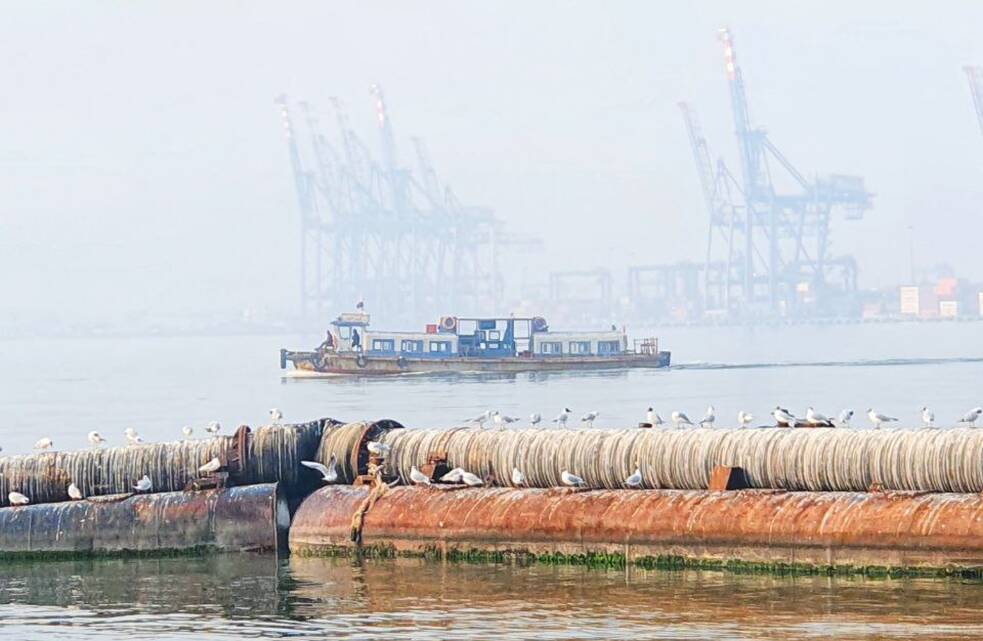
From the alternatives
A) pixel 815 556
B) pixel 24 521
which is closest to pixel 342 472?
pixel 24 521

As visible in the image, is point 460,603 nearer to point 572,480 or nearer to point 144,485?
point 572,480

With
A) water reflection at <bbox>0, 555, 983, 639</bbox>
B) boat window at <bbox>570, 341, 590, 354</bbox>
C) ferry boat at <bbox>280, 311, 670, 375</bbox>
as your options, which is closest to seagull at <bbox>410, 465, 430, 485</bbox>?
water reflection at <bbox>0, 555, 983, 639</bbox>

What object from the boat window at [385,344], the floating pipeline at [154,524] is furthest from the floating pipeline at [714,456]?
the boat window at [385,344]

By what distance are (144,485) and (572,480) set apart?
6.61 m

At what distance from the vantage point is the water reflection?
2108cm

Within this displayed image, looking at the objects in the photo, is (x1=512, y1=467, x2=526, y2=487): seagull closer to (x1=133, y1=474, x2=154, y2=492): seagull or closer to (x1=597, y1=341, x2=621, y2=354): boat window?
(x1=133, y1=474, x2=154, y2=492): seagull

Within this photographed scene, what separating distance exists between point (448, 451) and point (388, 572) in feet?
9.96

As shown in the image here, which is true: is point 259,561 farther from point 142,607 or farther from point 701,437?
point 701,437

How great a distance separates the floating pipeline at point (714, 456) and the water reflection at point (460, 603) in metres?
1.77

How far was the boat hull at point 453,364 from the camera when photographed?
113m

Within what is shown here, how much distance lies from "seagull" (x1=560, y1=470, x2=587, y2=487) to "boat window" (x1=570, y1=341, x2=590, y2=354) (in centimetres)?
9047

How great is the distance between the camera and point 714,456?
25750 millimetres

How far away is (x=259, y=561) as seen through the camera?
89.6ft

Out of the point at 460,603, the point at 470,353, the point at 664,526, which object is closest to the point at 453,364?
the point at 470,353
